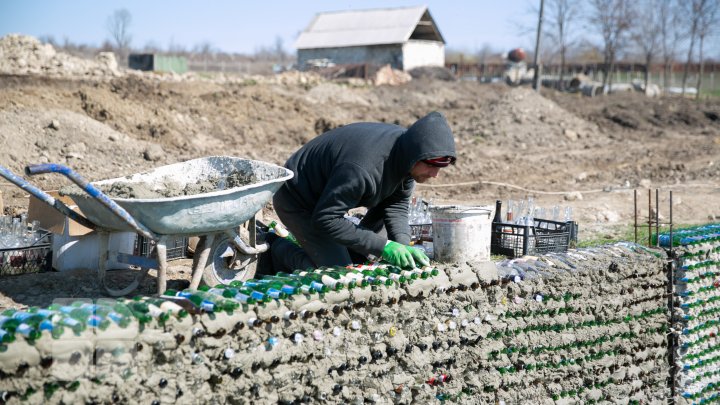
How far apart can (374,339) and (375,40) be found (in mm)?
36237

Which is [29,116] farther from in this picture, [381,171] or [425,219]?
[381,171]

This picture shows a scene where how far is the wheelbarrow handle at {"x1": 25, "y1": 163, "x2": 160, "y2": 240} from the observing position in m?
3.71

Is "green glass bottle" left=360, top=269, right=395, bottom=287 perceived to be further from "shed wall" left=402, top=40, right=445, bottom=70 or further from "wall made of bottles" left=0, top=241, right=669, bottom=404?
"shed wall" left=402, top=40, right=445, bottom=70

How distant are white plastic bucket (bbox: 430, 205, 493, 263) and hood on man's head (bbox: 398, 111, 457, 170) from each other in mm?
605

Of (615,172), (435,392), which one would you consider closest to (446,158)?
(435,392)

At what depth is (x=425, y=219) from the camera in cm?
726

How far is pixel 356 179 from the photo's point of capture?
13.8ft

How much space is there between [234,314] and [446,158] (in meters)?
1.67

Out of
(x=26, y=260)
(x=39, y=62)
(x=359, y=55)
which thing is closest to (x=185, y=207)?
(x=26, y=260)

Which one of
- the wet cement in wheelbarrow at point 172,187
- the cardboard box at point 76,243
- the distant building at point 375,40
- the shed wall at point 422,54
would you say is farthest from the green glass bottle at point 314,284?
the shed wall at point 422,54

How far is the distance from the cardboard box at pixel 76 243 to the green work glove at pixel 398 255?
201 centimetres

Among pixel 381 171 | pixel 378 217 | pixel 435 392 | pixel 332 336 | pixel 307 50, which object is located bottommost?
pixel 435 392

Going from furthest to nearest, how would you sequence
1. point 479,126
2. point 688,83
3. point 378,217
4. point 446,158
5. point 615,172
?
point 688,83 < point 479,126 < point 615,172 < point 378,217 < point 446,158

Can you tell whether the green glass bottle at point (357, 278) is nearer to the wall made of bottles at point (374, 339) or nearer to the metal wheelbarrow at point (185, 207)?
the wall made of bottles at point (374, 339)
